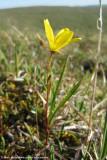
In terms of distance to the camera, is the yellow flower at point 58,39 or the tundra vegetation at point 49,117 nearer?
the yellow flower at point 58,39

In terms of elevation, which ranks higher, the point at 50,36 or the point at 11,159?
the point at 50,36

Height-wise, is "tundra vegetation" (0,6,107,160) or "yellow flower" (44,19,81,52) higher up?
"yellow flower" (44,19,81,52)

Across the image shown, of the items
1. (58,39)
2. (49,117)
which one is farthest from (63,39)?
(49,117)

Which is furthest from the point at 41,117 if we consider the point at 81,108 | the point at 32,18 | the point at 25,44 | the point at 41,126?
the point at 32,18

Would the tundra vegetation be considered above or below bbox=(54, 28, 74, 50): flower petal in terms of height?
below

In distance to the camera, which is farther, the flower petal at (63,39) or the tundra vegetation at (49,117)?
the tundra vegetation at (49,117)

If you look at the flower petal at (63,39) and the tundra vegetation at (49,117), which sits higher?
the flower petal at (63,39)

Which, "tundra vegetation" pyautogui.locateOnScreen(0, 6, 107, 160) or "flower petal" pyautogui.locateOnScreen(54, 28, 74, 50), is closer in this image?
"flower petal" pyautogui.locateOnScreen(54, 28, 74, 50)

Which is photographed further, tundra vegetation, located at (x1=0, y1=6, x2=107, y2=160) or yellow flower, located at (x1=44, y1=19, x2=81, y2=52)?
tundra vegetation, located at (x1=0, y1=6, x2=107, y2=160)

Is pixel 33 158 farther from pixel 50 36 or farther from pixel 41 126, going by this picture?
pixel 50 36

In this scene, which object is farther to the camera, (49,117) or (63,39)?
(49,117)

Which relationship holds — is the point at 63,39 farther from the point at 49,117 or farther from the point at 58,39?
the point at 49,117
